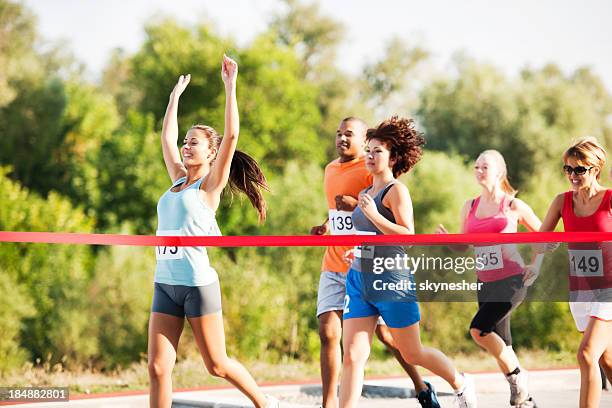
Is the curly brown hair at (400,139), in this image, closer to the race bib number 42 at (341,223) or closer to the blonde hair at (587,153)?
the race bib number 42 at (341,223)

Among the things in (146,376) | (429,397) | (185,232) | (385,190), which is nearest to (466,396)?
(429,397)

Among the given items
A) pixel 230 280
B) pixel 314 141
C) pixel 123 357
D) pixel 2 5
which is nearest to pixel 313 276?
pixel 230 280

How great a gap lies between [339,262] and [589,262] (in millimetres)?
1469

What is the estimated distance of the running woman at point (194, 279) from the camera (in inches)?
205

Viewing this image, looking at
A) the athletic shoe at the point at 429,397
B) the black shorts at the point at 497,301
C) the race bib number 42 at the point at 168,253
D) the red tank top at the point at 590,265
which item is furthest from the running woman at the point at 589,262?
the race bib number 42 at the point at 168,253

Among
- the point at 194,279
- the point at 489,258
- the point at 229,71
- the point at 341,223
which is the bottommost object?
the point at 194,279

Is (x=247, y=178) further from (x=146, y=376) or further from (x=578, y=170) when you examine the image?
(x=146, y=376)

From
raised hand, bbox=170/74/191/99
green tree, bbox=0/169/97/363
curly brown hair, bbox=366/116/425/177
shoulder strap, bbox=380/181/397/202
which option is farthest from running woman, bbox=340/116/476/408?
green tree, bbox=0/169/97/363

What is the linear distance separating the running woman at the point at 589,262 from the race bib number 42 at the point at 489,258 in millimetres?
199

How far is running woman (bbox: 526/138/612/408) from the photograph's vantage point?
531 cm

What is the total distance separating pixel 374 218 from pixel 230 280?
15.4m

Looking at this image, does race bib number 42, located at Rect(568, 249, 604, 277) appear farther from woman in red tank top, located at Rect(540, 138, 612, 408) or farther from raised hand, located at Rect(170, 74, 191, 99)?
raised hand, located at Rect(170, 74, 191, 99)

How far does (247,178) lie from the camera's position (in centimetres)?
580

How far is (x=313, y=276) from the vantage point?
79.7ft
